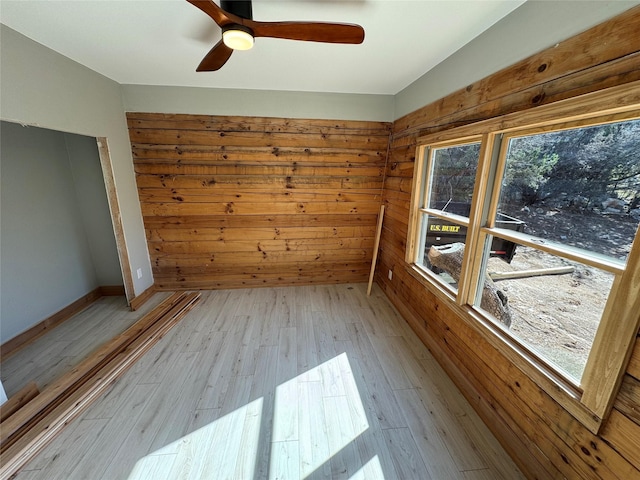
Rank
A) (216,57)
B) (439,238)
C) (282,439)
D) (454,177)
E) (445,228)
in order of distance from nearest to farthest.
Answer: (282,439), (216,57), (454,177), (445,228), (439,238)

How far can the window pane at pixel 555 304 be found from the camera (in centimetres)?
113

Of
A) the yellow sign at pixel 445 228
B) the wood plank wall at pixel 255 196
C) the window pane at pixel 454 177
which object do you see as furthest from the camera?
the wood plank wall at pixel 255 196

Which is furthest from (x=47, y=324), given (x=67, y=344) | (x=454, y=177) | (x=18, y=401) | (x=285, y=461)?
(x=454, y=177)

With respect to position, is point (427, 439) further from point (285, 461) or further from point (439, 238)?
point (439, 238)

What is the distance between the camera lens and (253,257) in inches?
130

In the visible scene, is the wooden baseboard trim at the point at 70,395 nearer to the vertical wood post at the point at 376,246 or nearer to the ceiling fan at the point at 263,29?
the vertical wood post at the point at 376,246

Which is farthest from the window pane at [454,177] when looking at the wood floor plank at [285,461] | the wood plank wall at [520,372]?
the wood floor plank at [285,461]

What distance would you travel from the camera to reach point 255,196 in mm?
3090

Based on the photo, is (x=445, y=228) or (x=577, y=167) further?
(x=445, y=228)

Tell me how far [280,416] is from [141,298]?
2.33 m

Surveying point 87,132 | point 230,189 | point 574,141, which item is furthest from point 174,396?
point 574,141

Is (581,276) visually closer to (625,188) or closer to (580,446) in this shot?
(625,188)

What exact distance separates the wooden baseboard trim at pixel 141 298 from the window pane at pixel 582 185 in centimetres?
370

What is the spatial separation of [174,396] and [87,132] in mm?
2437
